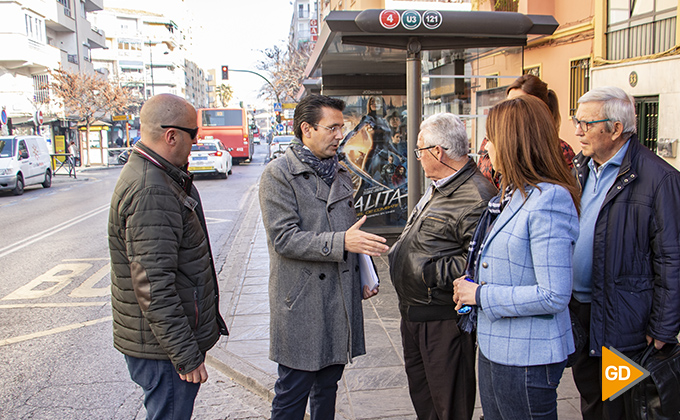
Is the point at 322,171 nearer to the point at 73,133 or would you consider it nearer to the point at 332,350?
the point at 332,350

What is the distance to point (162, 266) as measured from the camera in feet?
7.05

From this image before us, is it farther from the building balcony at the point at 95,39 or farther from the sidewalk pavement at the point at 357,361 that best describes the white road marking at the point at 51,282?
the building balcony at the point at 95,39

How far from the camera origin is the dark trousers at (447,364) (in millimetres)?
2682

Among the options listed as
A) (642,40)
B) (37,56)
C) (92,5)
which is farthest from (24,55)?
(642,40)

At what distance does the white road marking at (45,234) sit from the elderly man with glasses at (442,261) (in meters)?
8.35

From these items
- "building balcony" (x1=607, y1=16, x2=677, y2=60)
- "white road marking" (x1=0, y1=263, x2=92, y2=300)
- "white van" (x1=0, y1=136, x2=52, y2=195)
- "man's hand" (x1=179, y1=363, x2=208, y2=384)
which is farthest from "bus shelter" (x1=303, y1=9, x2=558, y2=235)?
"white van" (x1=0, y1=136, x2=52, y2=195)

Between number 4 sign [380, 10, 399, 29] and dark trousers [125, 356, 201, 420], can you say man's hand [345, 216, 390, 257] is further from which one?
number 4 sign [380, 10, 399, 29]

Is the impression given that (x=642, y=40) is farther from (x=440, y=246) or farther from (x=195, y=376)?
(x=195, y=376)

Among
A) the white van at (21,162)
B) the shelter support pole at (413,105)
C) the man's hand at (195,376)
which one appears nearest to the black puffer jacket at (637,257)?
the man's hand at (195,376)

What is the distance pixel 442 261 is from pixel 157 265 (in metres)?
1.26

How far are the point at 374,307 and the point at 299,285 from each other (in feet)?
10.00

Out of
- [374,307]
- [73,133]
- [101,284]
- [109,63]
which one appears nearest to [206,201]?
[101,284]

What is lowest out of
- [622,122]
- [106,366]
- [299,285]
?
[106,366]

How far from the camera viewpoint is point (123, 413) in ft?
12.0
